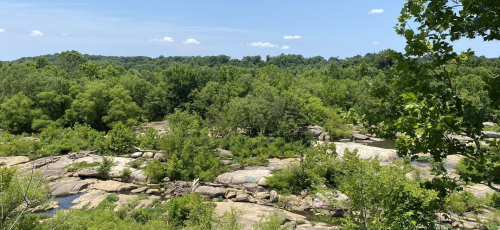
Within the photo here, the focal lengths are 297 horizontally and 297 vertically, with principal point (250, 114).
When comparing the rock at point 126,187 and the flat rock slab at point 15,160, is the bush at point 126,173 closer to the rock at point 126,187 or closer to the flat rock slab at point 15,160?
the rock at point 126,187

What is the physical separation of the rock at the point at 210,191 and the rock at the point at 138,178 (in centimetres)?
505

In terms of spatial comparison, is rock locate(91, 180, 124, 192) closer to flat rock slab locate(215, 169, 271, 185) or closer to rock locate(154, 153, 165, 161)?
rock locate(154, 153, 165, 161)

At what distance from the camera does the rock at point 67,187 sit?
68.6ft

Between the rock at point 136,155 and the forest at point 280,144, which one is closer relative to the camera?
the forest at point 280,144

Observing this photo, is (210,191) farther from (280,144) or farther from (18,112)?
(18,112)

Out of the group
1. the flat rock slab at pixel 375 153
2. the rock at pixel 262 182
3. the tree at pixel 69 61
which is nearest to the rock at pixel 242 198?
the rock at pixel 262 182

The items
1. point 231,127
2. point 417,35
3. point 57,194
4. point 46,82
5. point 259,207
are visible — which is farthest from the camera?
point 46,82

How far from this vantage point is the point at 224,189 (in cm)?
2181

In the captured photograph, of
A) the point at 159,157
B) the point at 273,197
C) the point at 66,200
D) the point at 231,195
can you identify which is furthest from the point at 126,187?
the point at 273,197

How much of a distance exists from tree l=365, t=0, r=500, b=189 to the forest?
18 millimetres

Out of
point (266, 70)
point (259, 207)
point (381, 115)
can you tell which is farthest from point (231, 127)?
point (266, 70)

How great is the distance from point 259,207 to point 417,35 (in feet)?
53.4

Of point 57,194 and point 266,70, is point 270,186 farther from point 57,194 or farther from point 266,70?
point 266,70

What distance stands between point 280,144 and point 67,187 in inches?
738
